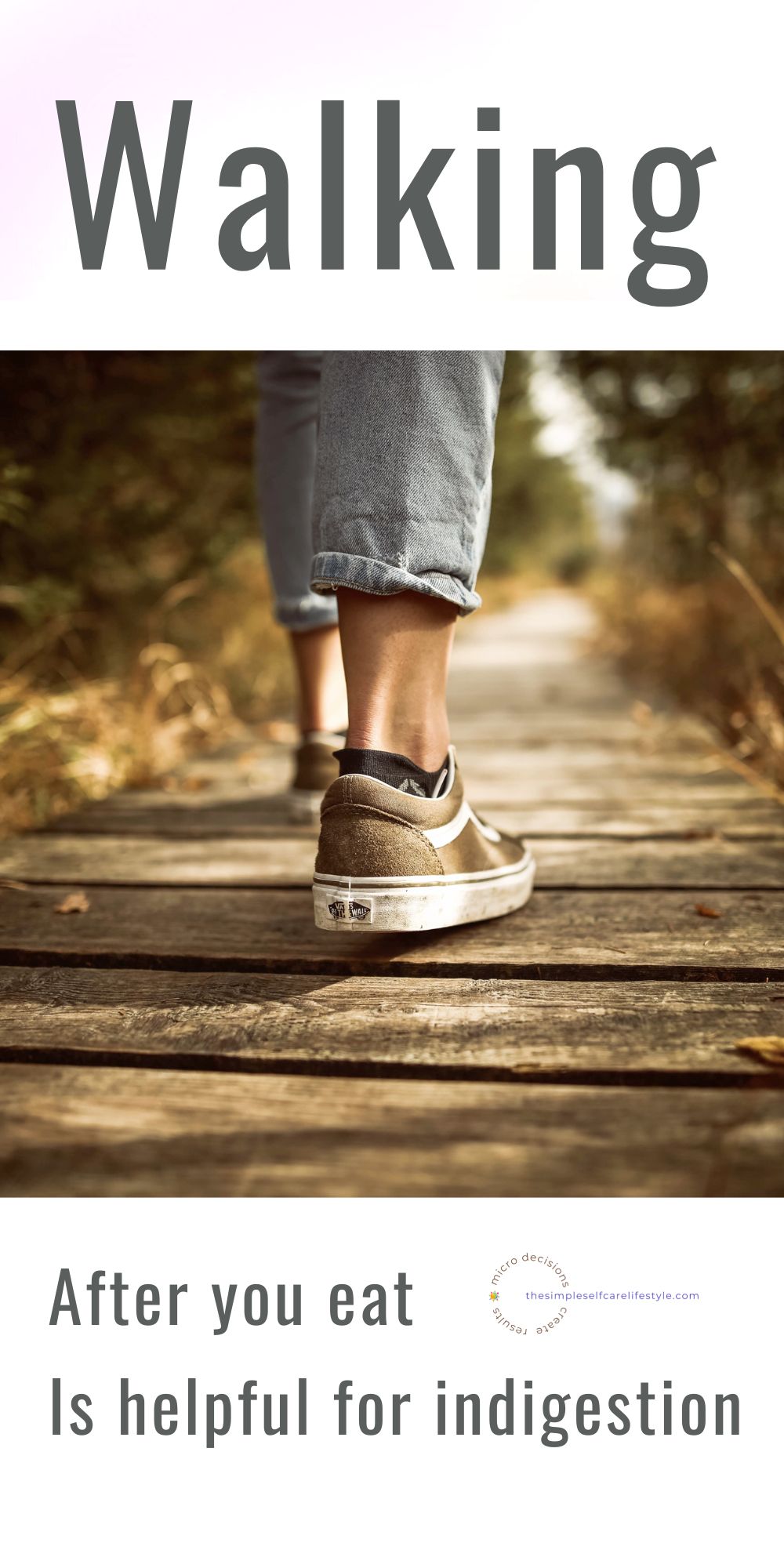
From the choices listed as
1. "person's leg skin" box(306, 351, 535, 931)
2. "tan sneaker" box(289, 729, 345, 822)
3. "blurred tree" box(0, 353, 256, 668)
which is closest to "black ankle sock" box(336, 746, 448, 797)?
"person's leg skin" box(306, 351, 535, 931)

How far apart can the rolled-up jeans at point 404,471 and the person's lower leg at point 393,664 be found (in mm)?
31

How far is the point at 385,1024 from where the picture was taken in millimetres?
1164

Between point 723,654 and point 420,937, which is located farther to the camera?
point 723,654

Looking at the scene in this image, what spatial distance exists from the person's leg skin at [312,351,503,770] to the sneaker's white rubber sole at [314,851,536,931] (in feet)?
0.58

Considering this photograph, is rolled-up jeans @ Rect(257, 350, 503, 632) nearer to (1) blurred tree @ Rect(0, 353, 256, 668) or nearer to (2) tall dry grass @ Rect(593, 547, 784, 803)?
(2) tall dry grass @ Rect(593, 547, 784, 803)

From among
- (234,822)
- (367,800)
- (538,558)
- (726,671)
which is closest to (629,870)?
(367,800)

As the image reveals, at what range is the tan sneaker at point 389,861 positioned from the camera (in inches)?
52.2

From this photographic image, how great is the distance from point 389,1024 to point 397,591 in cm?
51

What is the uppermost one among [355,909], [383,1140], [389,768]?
[389,768]

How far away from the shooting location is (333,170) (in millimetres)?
1532

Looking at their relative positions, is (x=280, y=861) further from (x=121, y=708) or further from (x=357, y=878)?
(x=121, y=708)

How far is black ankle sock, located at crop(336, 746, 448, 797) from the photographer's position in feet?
4.56

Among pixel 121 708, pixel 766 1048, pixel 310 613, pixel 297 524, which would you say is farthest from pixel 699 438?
pixel 766 1048
